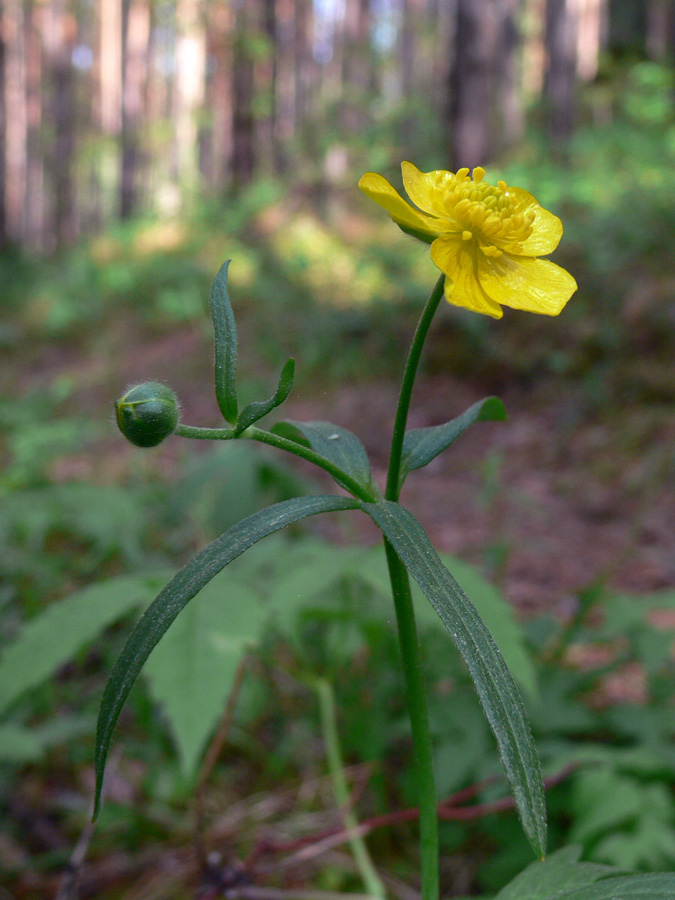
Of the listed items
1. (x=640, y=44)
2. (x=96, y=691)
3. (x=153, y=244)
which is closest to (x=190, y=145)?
(x=640, y=44)

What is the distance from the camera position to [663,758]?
48.4 inches

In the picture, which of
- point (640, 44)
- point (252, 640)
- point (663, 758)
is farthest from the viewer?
point (640, 44)

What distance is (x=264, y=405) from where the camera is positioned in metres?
0.55

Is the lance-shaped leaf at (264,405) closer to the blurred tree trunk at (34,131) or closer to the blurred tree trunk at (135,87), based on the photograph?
the blurred tree trunk at (135,87)

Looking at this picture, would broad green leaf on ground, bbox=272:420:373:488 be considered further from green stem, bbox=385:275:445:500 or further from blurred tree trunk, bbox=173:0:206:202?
blurred tree trunk, bbox=173:0:206:202

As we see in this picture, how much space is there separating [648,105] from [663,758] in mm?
9387

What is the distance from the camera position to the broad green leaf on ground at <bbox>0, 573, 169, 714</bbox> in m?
1.10

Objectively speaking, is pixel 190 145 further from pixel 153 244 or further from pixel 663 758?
pixel 663 758

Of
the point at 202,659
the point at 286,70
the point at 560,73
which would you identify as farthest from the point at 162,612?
the point at 286,70

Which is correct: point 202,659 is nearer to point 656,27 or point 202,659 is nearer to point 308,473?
point 308,473

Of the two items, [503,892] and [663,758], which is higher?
[503,892]

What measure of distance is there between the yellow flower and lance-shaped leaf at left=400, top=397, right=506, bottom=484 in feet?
0.30

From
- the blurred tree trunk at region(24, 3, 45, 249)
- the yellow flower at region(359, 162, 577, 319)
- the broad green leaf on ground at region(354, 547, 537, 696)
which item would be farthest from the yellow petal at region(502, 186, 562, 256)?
the blurred tree trunk at region(24, 3, 45, 249)

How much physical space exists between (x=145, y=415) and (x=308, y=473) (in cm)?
298
